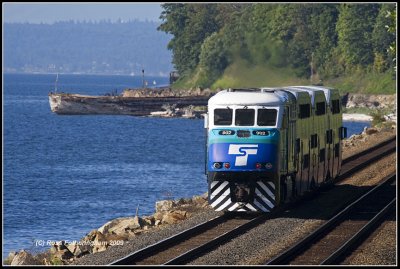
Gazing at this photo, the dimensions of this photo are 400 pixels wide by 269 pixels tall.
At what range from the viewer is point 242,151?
35375 millimetres

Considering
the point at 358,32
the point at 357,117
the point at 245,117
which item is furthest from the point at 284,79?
the point at 245,117

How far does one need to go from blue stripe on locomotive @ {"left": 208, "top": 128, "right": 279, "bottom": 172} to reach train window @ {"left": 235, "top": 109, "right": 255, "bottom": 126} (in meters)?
0.39

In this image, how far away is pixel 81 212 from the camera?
186ft

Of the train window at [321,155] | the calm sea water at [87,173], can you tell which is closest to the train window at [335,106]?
the train window at [321,155]

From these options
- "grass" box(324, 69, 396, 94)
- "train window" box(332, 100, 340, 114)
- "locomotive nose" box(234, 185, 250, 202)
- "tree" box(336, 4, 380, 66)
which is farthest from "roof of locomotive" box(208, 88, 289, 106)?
"tree" box(336, 4, 380, 66)

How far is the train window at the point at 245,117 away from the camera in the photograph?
35781 mm

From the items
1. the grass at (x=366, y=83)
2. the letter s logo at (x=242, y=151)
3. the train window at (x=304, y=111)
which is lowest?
the grass at (x=366, y=83)

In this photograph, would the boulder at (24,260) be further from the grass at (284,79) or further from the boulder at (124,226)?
the grass at (284,79)

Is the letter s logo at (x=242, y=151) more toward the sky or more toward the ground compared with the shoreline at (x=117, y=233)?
more toward the sky

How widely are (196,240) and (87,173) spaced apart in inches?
1950

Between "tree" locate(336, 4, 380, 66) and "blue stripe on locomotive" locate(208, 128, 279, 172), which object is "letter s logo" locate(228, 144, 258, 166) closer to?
"blue stripe on locomotive" locate(208, 128, 279, 172)

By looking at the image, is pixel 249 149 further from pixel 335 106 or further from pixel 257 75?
pixel 257 75

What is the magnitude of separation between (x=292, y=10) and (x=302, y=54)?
14529 millimetres

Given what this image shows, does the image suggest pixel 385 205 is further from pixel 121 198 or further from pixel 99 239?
pixel 121 198
